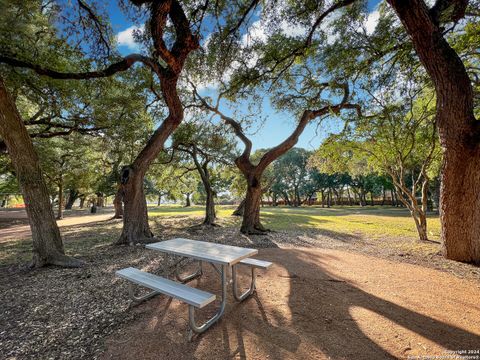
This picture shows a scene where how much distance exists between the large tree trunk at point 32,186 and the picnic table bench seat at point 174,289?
2.90 metres

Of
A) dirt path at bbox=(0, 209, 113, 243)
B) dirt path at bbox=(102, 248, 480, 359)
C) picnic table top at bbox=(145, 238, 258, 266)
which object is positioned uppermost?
picnic table top at bbox=(145, 238, 258, 266)

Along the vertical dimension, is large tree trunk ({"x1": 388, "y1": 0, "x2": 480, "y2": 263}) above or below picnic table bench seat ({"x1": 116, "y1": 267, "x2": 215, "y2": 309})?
above

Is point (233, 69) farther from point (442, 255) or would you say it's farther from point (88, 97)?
point (442, 255)

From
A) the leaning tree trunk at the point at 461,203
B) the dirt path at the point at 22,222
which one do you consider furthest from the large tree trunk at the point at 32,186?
the leaning tree trunk at the point at 461,203

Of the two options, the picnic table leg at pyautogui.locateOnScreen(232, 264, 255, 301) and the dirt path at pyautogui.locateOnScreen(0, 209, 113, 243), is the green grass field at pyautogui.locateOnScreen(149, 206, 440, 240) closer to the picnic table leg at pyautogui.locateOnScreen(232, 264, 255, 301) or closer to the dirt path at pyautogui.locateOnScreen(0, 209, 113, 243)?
the picnic table leg at pyautogui.locateOnScreen(232, 264, 255, 301)

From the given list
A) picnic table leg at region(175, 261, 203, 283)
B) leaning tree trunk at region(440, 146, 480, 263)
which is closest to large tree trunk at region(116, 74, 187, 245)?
picnic table leg at region(175, 261, 203, 283)

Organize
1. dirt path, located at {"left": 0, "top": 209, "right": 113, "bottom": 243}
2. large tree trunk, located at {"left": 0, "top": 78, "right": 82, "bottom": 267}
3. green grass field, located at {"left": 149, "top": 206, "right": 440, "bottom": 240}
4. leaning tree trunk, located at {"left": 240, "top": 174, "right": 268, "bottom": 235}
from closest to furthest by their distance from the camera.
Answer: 1. large tree trunk, located at {"left": 0, "top": 78, "right": 82, "bottom": 267}
2. leaning tree trunk, located at {"left": 240, "top": 174, "right": 268, "bottom": 235}
3. green grass field, located at {"left": 149, "top": 206, "right": 440, "bottom": 240}
4. dirt path, located at {"left": 0, "top": 209, "right": 113, "bottom": 243}

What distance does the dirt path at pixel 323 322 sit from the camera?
6.84ft

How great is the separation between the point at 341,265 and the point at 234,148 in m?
9.58

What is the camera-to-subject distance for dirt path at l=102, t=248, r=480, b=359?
2084 mm

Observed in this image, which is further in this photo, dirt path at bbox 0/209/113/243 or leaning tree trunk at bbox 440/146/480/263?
dirt path at bbox 0/209/113/243

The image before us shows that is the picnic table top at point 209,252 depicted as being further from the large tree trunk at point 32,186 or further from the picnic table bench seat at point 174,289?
the large tree trunk at point 32,186

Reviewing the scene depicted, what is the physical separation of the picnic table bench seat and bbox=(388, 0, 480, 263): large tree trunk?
5.75 meters

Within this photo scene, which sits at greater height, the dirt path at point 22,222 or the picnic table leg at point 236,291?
the picnic table leg at point 236,291
